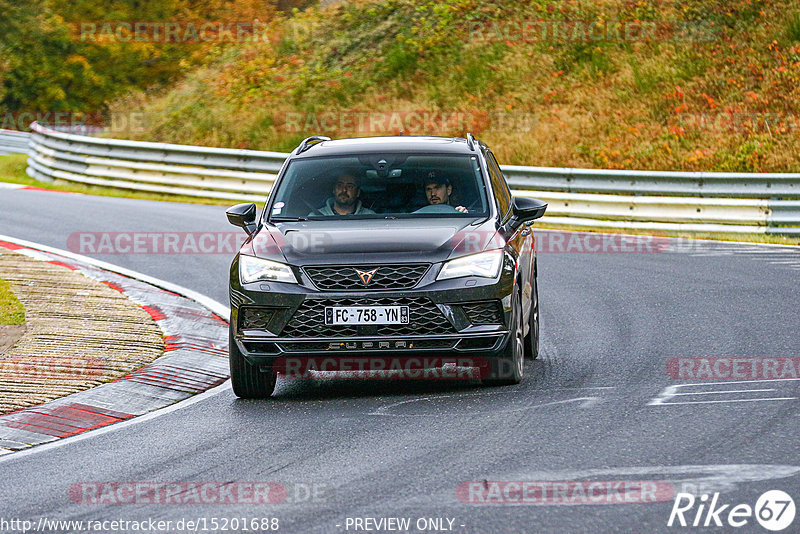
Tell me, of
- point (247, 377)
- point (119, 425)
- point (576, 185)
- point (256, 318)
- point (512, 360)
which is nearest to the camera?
point (119, 425)

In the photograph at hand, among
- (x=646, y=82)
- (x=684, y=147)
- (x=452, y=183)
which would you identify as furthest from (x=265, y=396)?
(x=646, y=82)

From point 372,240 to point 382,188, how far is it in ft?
3.62

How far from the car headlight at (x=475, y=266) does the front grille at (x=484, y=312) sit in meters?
0.20

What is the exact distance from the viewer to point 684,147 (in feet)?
81.3

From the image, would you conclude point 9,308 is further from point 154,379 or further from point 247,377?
point 247,377

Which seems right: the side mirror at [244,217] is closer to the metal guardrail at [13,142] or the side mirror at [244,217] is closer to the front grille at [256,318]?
the front grille at [256,318]

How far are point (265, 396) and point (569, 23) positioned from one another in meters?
25.9

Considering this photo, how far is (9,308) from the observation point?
12.0m

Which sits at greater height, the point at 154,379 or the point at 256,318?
the point at 256,318

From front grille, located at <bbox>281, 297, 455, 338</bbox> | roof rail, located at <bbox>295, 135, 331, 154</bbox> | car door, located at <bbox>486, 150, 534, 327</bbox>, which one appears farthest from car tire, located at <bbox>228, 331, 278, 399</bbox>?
roof rail, located at <bbox>295, 135, 331, 154</bbox>
